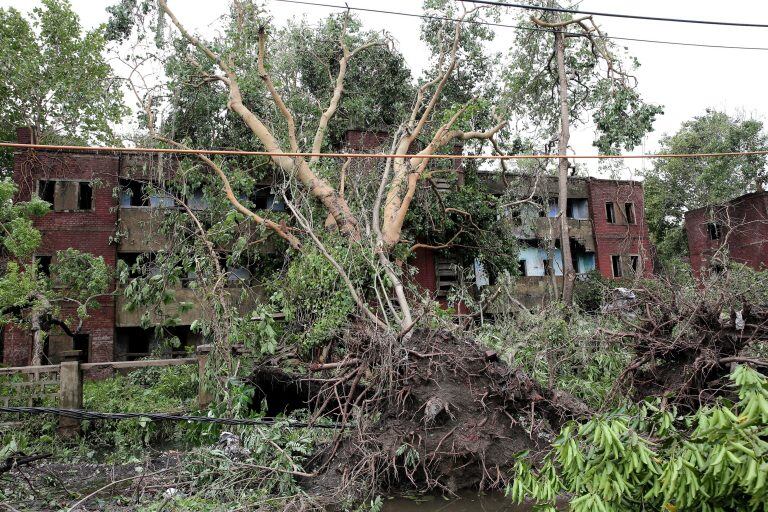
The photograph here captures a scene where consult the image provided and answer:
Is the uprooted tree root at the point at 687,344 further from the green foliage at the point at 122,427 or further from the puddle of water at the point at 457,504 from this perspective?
the green foliage at the point at 122,427

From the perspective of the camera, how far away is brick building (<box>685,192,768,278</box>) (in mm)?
23719

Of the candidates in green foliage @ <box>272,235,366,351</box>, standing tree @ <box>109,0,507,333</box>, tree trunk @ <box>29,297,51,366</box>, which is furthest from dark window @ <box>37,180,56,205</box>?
green foliage @ <box>272,235,366,351</box>

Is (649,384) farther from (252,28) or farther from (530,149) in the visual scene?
(252,28)

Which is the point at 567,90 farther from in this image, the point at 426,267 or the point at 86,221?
the point at 86,221

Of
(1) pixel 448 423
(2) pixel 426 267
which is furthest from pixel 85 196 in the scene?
(1) pixel 448 423

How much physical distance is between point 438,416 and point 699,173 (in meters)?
24.8

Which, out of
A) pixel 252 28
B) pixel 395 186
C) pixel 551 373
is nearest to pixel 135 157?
pixel 252 28

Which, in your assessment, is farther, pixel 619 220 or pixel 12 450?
pixel 619 220

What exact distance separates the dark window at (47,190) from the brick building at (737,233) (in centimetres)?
2296

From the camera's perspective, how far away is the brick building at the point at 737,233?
2372 cm

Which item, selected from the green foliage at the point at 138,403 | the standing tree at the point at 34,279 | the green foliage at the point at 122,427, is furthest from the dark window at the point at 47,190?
the green foliage at the point at 122,427

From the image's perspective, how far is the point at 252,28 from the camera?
558 inches

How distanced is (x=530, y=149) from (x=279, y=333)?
395 inches

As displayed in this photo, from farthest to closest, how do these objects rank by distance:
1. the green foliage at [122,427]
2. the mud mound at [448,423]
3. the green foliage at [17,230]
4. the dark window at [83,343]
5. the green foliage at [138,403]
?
the dark window at [83,343], the green foliage at [17,230], the green foliage at [138,403], the green foliage at [122,427], the mud mound at [448,423]
